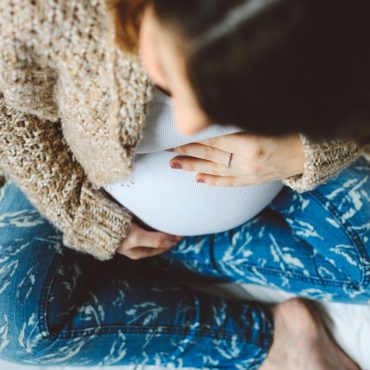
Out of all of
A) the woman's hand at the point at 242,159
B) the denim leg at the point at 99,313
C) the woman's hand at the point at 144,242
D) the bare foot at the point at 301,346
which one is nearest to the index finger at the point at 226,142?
the woman's hand at the point at 242,159

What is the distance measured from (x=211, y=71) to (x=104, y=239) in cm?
45

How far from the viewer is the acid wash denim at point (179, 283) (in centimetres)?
71

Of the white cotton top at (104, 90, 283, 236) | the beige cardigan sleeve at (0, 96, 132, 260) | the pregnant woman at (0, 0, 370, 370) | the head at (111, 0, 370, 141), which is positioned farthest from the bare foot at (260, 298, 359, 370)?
the head at (111, 0, 370, 141)

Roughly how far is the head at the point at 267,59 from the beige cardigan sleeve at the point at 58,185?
0.28 m

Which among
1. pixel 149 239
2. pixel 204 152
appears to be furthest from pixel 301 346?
pixel 204 152

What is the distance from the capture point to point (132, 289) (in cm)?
82

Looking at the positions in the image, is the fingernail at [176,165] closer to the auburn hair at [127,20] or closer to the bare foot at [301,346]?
the auburn hair at [127,20]

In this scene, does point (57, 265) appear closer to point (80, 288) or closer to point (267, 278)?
point (80, 288)

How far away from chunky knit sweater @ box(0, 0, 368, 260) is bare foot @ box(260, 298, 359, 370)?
1.14 feet

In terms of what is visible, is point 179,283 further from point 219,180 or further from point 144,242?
point 219,180

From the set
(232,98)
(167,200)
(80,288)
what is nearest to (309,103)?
(232,98)

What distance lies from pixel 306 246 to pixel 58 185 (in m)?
0.43

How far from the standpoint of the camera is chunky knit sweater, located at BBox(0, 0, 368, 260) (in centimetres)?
40

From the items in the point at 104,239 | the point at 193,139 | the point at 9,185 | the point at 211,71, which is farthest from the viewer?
the point at 9,185
